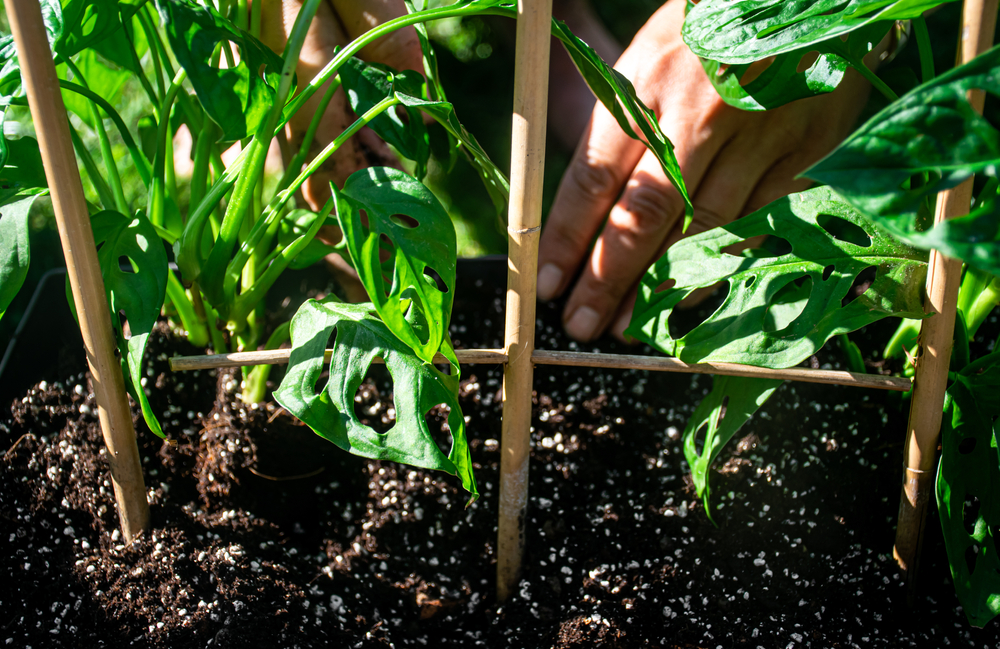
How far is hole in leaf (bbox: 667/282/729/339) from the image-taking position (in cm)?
120

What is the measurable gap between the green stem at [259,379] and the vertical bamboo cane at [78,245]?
0.21 metres

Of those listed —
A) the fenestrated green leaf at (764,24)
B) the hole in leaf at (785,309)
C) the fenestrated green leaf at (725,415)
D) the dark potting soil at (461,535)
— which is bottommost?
the dark potting soil at (461,535)

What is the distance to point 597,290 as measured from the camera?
117 cm

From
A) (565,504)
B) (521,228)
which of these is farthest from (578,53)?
(565,504)

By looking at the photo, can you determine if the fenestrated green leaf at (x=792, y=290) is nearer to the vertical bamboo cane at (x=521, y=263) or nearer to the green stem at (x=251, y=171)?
the vertical bamboo cane at (x=521, y=263)

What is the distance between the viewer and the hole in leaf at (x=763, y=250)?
768 millimetres

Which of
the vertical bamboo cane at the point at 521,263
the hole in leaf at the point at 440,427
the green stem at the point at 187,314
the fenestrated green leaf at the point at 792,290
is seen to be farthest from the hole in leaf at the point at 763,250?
the green stem at the point at 187,314

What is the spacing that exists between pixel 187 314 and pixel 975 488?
981mm

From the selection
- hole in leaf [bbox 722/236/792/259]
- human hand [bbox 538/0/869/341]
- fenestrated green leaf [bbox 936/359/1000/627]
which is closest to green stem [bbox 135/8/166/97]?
human hand [bbox 538/0/869/341]

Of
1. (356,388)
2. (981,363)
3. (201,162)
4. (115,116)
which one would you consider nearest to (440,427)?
(356,388)

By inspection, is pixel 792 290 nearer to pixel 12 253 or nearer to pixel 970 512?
pixel 970 512

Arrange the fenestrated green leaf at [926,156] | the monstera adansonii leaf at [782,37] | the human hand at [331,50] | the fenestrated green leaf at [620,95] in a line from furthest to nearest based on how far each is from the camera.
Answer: the human hand at [331,50]
the fenestrated green leaf at [620,95]
the monstera adansonii leaf at [782,37]
the fenestrated green leaf at [926,156]

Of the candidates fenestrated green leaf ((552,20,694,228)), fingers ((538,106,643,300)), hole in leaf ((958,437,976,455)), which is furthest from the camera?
fingers ((538,106,643,300))

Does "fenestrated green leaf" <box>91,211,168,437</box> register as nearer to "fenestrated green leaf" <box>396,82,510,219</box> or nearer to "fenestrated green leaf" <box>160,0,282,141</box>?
"fenestrated green leaf" <box>160,0,282,141</box>
